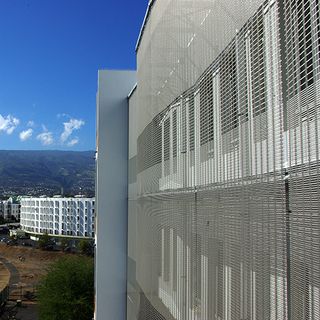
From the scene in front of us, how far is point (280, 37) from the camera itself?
6.64ft

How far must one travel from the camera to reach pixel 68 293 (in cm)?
2242

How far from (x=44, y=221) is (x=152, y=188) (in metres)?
101

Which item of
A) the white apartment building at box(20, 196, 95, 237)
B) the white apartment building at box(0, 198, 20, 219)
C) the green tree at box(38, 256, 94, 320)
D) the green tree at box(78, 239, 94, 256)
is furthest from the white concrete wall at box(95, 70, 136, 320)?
the white apartment building at box(0, 198, 20, 219)

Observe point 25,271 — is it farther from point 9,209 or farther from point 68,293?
point 9,209

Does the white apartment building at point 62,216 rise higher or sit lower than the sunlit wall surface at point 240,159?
lower

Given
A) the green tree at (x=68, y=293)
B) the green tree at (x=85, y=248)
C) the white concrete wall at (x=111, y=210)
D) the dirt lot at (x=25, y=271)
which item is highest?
the white concrete wall at (x=111, y=210)

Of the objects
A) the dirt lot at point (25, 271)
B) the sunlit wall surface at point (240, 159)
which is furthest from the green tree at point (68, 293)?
the sunlit wall surface at point (240, 159)

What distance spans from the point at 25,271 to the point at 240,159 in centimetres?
6452

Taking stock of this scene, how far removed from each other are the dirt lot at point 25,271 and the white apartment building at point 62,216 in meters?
18.5

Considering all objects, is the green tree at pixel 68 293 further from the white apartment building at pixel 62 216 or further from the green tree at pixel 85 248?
the white apartment building at pixel 62 216

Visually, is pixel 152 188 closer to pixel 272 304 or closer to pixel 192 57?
pixel 192 57

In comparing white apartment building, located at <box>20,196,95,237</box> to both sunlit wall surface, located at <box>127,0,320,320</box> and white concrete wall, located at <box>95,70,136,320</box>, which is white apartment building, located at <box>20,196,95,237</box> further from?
sunlit wall surface, located at <box>127,0,320,320</box>

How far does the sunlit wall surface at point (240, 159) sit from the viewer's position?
1.81 m

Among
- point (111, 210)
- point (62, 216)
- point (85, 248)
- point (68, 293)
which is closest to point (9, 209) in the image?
point (62, 216)
